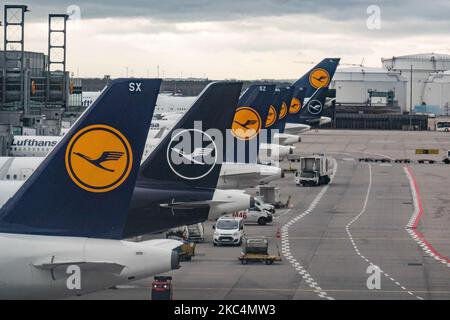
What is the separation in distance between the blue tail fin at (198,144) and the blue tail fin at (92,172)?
11.3m

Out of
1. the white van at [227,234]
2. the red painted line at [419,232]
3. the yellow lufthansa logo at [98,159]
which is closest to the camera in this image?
the yellow lufthansa logo at [98,159]

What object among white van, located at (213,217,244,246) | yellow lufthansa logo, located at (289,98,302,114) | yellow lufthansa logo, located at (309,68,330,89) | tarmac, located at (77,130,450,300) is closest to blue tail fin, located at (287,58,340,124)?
yellow lufthansa logo, located at (309,68,330,89)

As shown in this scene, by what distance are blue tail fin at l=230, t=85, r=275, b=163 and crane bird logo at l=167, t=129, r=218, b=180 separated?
22334mm

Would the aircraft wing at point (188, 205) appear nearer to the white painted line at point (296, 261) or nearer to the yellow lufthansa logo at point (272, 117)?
the white painted line at point (296, 261)

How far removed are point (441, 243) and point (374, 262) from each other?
31.6 ft

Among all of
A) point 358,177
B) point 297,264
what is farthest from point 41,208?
point 358,177

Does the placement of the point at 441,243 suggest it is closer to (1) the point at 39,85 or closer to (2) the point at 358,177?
(2) the point at 358,177

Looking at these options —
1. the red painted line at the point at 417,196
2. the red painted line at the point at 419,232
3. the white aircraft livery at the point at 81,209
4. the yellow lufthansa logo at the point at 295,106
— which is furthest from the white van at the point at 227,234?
the yellow lufthansa logo at the point at 295,106

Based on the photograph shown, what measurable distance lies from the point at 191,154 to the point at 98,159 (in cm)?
1330

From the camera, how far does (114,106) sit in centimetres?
2575

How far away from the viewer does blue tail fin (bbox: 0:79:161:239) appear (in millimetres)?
25734

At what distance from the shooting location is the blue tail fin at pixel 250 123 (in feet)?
212

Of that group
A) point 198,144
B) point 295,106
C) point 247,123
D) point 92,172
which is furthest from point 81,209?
point 295,106

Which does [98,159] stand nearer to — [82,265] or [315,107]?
[82,265]
